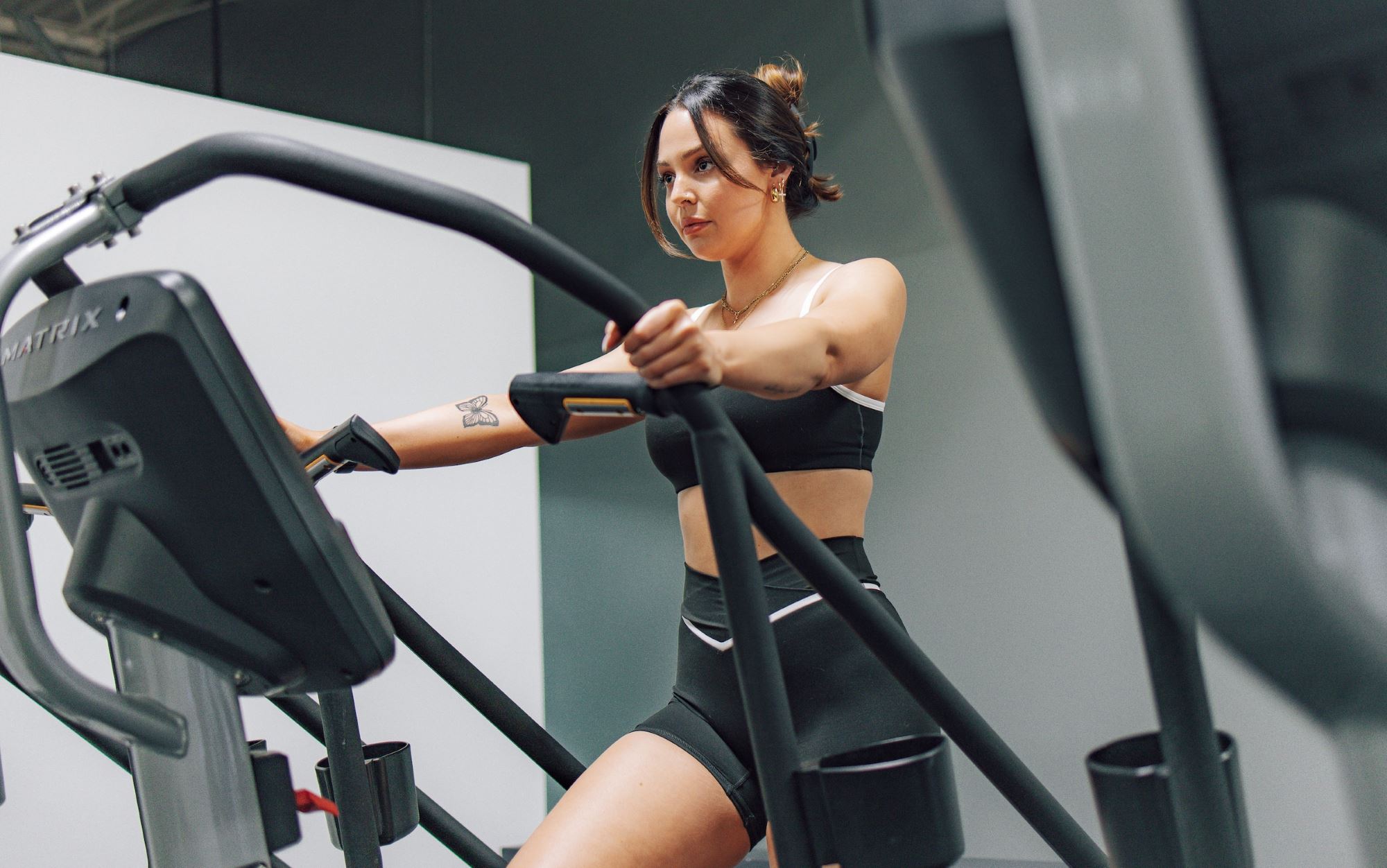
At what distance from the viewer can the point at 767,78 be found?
1.80 meters

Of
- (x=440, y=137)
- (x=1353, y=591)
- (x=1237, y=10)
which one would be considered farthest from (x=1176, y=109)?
(x=440, y=137)

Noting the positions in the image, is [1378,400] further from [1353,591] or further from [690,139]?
[690,139]

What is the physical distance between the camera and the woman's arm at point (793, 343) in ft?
2.75

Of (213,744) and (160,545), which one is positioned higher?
(160,545)

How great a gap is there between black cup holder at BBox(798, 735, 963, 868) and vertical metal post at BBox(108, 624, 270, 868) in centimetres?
46

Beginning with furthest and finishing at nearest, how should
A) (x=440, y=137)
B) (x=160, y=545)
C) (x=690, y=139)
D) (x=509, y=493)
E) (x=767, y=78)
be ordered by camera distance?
(x=440, y=137) < (x=509, y=493) < (x=767, y=78) < (x=690, y=139) < (x=160, y=545)

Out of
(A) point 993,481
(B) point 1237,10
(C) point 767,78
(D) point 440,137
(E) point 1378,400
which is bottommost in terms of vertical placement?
(A) point 993,481

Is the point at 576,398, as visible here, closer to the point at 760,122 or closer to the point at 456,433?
the point at 456,433

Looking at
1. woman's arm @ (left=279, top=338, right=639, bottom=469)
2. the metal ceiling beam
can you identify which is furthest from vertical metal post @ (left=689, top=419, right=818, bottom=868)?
the metal ceiling beam

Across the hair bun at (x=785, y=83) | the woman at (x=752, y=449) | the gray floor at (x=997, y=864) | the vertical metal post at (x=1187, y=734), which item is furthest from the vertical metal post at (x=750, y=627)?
the gray floor at (x=997, y=864)

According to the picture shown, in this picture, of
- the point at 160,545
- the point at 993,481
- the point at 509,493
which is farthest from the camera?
the point at 509,493

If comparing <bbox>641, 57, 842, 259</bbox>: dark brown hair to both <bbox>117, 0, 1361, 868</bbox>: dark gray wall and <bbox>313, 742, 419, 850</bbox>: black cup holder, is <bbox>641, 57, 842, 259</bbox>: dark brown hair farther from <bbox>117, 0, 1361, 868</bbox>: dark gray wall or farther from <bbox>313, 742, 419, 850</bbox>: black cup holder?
<bbox>117, 0, 1361, 868</bbox>: dark gray wall

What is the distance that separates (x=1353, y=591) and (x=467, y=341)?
11.0ft

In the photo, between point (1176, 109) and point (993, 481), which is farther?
point (993, 481)
